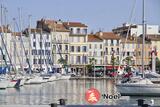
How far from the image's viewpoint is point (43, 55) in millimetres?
103062

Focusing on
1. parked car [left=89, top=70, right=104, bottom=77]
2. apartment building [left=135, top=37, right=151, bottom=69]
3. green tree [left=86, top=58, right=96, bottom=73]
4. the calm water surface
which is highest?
apartment building [left=135, top=37, right=151, bottom=69]

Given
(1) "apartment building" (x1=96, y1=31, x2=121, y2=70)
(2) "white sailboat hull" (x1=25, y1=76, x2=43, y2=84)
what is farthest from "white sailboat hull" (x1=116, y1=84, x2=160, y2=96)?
(1) "apartment building" (x1=96, y1=31, x2=121, y2=70)

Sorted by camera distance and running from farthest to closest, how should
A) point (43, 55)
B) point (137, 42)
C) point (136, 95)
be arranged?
point (137, 42) → point (43, 55) → point (136, 95)

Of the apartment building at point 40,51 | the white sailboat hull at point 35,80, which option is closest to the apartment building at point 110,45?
the apartment building at point 40,51

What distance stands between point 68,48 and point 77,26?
20.6 ft

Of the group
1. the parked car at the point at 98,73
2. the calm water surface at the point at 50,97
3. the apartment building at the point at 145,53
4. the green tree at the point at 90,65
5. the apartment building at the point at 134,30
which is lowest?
the calm water surface at the point at 50,97

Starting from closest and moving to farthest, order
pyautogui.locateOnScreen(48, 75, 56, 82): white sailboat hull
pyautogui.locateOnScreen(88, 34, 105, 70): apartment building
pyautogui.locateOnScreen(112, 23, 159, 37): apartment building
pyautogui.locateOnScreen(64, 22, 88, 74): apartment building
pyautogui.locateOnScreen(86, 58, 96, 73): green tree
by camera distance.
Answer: pyautogui.locateOnScreen(48, 75, 56, 82): white sailboat hull
pyautogui.locateOnScreen(86, 58, 96, 73): green tree
pyautogui.locateOnScreen(64, 22, 88, 74): apartment building
pyautogui.locateOnScreen(88, 34, 105, 70): apartment building
pyautogui.locateOnScreen(112, 23, 159, 37): apartment building

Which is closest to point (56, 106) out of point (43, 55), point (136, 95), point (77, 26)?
point (136, 95)

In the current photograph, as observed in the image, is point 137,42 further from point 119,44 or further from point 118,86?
point 118,86

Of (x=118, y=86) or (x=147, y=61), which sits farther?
(x=147, y=61)

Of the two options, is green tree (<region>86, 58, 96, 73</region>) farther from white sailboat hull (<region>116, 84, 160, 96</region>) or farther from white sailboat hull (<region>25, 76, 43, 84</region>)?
white sailboat hull (<region>116, 84, 160, 96</region>)

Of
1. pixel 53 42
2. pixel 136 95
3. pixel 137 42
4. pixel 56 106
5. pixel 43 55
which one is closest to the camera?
Answer: pixel 56 106

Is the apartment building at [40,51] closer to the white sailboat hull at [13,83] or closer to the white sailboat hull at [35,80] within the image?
the white sailboat hull at [35,80]

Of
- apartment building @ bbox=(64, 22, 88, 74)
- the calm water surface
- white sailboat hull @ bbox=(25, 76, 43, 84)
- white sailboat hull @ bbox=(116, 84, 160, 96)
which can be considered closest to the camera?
the calm water surface
